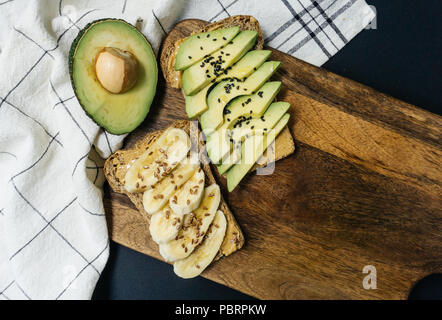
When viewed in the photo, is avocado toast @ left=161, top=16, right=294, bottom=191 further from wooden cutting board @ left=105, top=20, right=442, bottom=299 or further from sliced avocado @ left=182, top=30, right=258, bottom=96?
wooden cutting board @ left=105, top=20, right=442, bottom=299

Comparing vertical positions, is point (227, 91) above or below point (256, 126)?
above

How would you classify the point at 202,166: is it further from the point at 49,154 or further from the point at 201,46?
the point at 49,154

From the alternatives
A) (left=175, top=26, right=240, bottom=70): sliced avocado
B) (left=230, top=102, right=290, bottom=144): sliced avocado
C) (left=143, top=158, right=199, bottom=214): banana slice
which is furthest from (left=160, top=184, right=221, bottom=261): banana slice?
(left=175, top=26, right=240, bottom=70): sliced avocado

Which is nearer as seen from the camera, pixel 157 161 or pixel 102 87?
pixel 102 87

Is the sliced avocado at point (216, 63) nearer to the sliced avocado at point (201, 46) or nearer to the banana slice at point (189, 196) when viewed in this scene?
the sliced avocado at point (201, 46)

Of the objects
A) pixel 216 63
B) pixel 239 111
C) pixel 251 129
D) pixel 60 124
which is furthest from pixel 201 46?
pixel 60 124

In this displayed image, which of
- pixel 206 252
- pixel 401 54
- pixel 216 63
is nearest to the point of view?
pixel 216 63

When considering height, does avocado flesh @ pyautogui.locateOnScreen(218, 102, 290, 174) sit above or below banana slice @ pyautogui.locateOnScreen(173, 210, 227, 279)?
above
